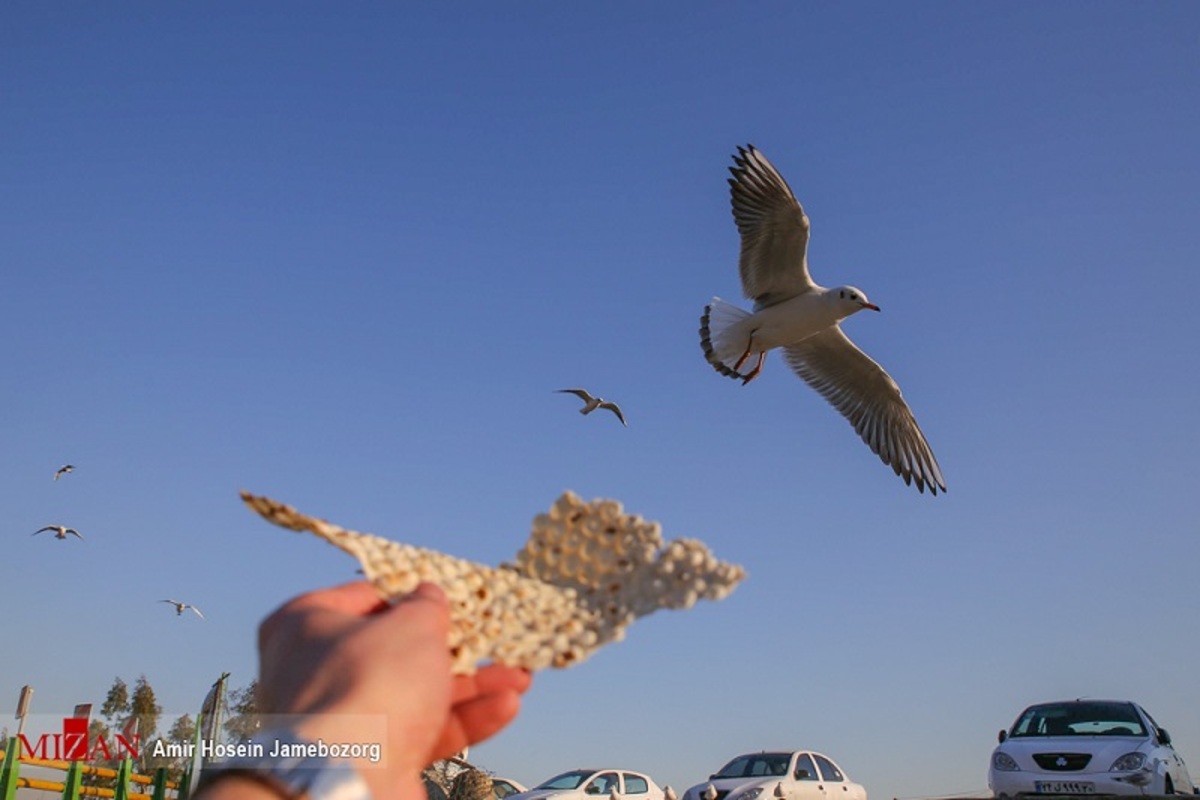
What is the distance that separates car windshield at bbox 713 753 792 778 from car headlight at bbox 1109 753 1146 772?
5.29 m

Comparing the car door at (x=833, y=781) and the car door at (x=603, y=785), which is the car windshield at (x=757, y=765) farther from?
the car door at (x=603, y=785)

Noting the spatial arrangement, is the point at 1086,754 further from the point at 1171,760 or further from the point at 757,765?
the point at 757,765

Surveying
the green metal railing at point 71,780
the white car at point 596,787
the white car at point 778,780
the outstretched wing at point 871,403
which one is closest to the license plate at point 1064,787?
the outstretched wing at point 871,403

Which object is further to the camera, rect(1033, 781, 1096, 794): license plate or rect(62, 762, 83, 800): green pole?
rect(1033, 781, 1096, 794): license plate

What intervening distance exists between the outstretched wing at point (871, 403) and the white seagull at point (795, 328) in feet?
Answer: 0.04

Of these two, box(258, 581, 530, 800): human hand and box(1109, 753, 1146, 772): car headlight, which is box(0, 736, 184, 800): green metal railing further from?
box(1109, 753, 1146, 772): car headlight

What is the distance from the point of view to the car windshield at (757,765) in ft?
47.3

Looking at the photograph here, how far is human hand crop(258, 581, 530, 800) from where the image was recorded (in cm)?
90


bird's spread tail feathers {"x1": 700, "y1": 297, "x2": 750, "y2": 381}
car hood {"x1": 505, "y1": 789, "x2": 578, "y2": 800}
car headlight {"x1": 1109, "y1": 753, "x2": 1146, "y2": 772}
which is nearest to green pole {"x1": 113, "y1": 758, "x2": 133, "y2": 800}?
car hood {"x1": 505, "y1": 789, "x2": 578, "y2": 800}

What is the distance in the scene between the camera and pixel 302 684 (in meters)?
0.91

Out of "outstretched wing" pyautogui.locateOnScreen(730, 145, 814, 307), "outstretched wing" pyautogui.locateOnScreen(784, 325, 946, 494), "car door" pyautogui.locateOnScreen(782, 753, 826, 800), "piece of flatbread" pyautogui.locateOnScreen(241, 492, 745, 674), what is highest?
"outstretched wing" pyautogui.locateOnScreen(730, 145, 814, 307)

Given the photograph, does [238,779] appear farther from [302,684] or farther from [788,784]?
[788,784]

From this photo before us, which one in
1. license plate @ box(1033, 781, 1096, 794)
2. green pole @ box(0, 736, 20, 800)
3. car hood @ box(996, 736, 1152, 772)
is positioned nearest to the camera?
green pole @ box(0, 736, 20, 800)

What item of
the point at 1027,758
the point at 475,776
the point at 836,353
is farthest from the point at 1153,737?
the point at 475,776
